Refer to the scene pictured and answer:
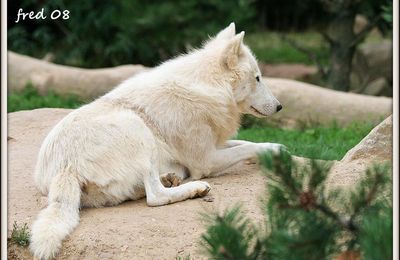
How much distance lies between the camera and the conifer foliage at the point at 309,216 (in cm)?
324

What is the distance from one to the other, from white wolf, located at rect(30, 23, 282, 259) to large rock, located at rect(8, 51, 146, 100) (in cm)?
537

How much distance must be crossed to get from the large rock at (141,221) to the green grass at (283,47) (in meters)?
12.1

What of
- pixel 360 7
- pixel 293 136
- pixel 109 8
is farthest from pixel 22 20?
pixel 293 136

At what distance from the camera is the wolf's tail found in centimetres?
536

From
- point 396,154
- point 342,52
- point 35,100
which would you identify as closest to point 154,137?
point 396,154

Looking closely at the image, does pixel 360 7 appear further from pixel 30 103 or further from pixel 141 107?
pixel 141 107

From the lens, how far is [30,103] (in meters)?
11.6

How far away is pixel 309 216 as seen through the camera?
3.29 metres

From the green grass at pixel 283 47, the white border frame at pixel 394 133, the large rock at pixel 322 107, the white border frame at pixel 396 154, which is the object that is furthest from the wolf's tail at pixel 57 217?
the green grass at pixel 283 47

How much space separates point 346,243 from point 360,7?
12.7 metres

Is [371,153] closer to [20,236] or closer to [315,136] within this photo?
[20,236]

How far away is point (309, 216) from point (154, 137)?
10.4 feet

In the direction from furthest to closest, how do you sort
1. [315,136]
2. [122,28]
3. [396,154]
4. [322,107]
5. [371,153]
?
[122,28] < [322,107] < [315,136] < [371,153] < [396,154]

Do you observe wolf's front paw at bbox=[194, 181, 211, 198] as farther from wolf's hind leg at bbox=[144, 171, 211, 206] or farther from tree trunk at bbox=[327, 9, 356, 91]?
tree trunk at bbox=[327, 9, 356, 91]
